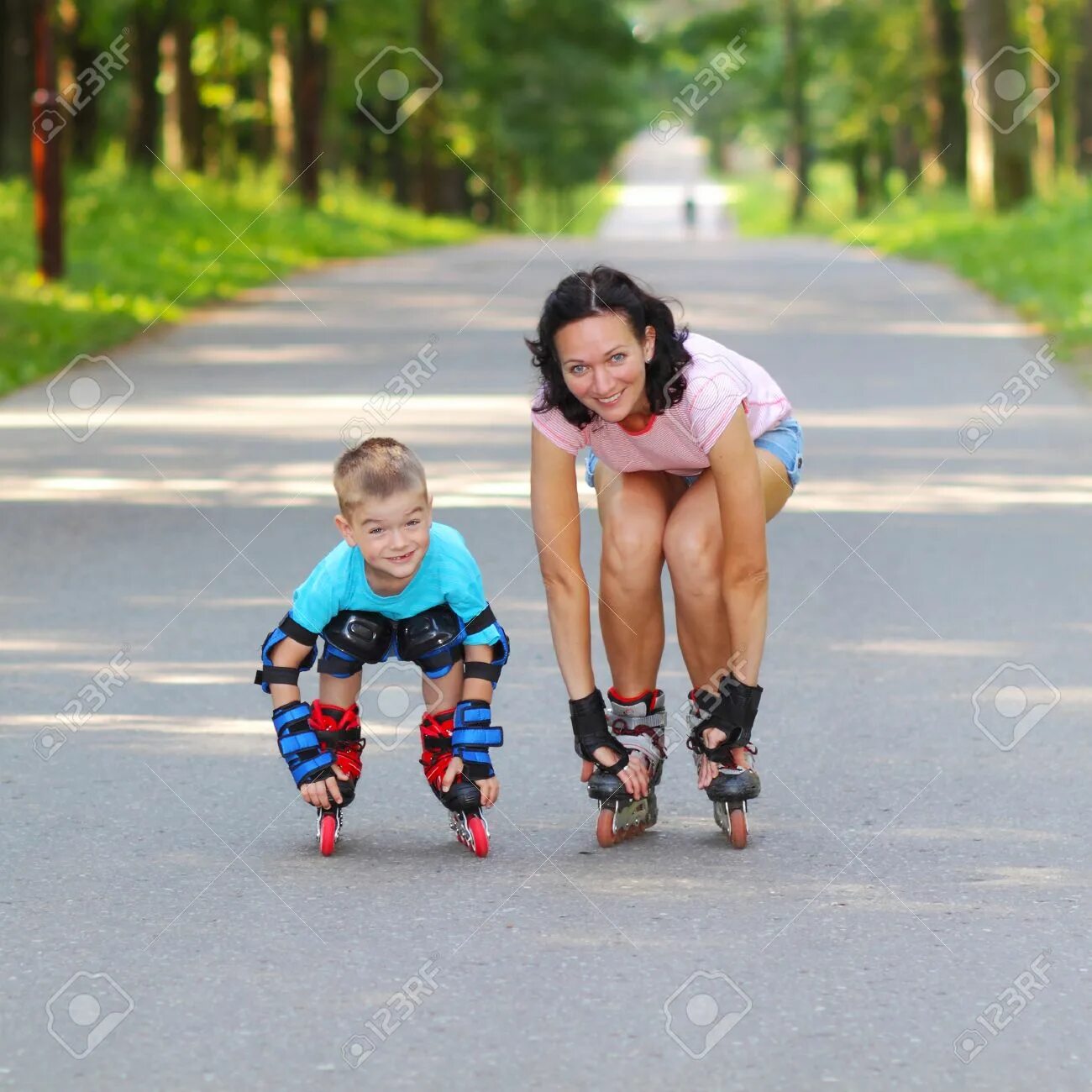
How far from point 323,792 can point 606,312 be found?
1274 mm

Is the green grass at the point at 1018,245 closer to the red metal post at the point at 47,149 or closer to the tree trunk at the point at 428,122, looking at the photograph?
the red metal post at the point at 47,149

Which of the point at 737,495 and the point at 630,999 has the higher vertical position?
the point at 737,495

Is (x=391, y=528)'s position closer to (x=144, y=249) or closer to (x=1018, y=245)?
(x=144, y=249)

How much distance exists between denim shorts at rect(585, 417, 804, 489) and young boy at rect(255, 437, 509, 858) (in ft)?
1.73

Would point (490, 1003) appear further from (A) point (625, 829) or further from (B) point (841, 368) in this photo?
(B) point (841, 368)

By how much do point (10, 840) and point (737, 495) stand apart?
192 cm

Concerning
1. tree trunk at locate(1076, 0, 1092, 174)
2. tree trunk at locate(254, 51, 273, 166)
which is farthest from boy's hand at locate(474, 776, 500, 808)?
tree trunk at locate(254, 51, 273, 166)

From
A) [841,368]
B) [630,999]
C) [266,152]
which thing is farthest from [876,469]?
[266,152]

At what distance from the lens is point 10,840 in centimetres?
501

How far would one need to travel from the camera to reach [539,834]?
5074mm

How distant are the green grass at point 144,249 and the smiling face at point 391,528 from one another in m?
10.0

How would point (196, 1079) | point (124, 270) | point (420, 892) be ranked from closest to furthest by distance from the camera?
1. point (196, 1079)
2. point (420, 892)
3. point (124, 270)

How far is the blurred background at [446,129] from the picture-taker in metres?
19.8

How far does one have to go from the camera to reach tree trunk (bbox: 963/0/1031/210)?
29.5 m
